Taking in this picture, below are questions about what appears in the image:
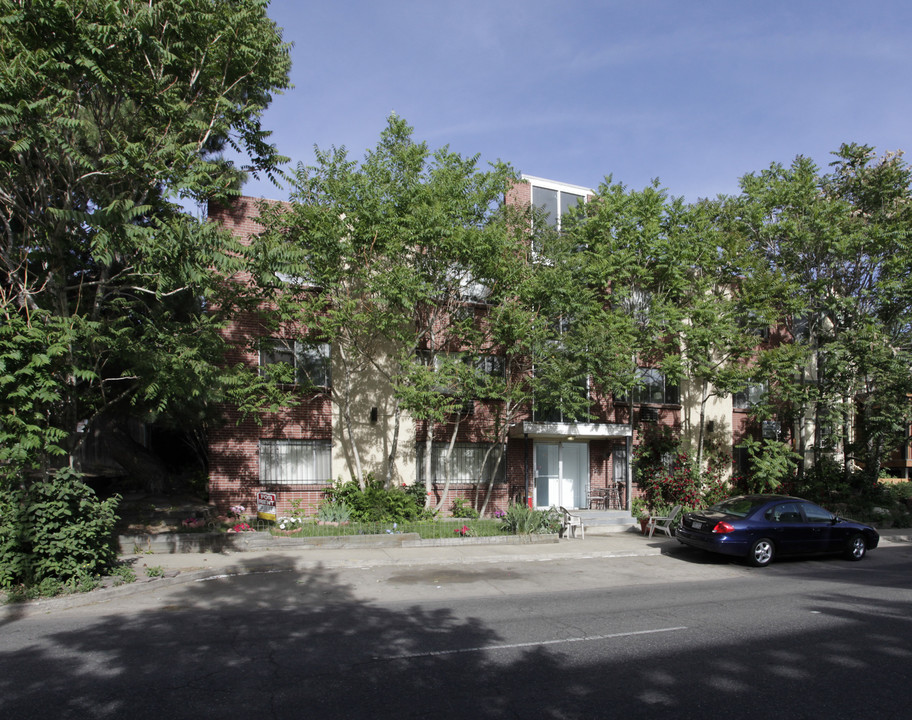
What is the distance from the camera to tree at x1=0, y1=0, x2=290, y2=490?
9164mm

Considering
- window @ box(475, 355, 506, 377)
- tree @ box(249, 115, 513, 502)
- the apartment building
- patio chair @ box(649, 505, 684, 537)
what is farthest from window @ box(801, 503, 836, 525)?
window @ box(475, 355, 506, 377)

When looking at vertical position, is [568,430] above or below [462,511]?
above

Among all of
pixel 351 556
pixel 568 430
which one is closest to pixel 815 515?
pixel 568 430

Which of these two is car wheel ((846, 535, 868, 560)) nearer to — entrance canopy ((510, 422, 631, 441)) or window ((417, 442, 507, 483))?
entrance canopy ((510, 422, 631, 441))

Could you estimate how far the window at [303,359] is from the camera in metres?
17.6

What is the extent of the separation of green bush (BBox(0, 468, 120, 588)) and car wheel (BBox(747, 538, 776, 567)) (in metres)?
12.3

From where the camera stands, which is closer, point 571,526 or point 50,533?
point 50,533

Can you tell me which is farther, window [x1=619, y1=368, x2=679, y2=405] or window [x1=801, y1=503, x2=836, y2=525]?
window [x1=619, y1=368, x2=679, y2=405]

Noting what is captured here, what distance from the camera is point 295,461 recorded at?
A: 18344 mm

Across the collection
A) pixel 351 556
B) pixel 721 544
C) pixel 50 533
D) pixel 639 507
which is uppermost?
pixel 50 533

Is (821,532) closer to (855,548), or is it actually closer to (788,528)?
(788,528)

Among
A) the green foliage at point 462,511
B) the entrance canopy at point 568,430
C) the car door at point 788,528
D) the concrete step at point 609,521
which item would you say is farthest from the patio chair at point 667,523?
the green foliage at point 462,511

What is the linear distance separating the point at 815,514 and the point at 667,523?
4.07m

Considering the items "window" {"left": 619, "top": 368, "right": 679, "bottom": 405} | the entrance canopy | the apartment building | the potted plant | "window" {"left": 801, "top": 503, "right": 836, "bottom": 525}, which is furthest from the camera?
"window" {"left": 619, "top": 368, "right": 679, "bottom": 405}
